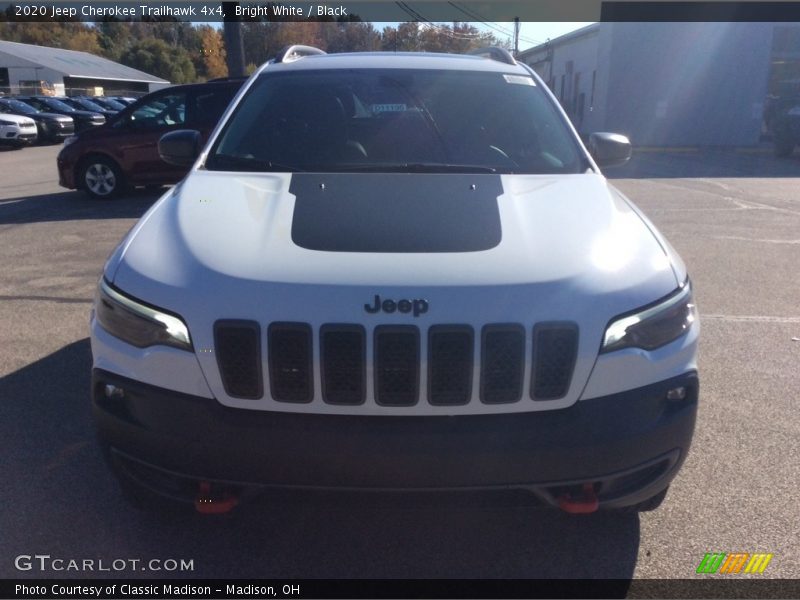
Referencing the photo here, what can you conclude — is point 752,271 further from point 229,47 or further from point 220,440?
point 229,47

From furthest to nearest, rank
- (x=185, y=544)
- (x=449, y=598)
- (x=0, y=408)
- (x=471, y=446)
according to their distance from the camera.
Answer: (x=0, y=408), (x=185, y=544), (x=449, y=598), (x=471, y=446)

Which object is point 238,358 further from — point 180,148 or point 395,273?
point 180,148

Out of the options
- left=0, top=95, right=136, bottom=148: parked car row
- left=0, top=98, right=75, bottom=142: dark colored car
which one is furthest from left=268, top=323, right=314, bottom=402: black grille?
left=0, top=98, right=75, bottom=142: dark colored car

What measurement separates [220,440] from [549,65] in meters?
43.9

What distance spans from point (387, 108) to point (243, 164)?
89 centimetres

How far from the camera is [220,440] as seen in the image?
239cm

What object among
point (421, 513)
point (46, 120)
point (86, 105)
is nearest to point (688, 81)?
point (46, 120)

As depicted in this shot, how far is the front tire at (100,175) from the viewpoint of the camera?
12125mm

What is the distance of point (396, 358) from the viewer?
7.82ft

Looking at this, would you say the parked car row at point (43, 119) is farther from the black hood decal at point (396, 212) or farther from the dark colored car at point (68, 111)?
the black hood decal at point (396, 212)

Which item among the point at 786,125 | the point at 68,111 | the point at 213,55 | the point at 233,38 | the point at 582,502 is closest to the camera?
the point at 582,502

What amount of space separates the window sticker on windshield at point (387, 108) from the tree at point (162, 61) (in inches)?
3079

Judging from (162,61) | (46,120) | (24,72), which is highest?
(46,120)

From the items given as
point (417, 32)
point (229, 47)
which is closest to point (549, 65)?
point (417, 32)
